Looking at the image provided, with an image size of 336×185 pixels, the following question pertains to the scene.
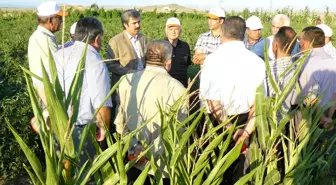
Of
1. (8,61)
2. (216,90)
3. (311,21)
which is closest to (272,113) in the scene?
(216,90)

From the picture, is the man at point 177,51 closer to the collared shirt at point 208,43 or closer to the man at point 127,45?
the collared shirt at point 208,43

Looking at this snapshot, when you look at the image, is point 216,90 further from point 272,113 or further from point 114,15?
point 114,15

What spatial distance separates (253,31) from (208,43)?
24.5 inches

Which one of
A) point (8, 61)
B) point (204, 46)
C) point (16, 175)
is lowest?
point (16, 175)

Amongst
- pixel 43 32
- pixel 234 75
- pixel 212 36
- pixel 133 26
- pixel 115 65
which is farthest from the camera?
pixel 212 36

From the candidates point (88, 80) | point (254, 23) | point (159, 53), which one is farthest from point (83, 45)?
point (254, 23)

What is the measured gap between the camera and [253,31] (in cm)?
532

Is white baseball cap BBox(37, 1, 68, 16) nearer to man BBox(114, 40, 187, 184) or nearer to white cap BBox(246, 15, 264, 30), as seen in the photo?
man BBox(114, 40, 187, 184)

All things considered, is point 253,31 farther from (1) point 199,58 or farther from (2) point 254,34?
(1) point 199,58

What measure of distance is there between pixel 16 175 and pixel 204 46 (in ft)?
8.19

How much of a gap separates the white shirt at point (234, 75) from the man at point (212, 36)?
6.04ft

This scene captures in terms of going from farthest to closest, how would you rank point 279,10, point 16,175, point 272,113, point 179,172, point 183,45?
point 279,10 < point 183,45 < point 16,175 < point 272,113 < point 179,172

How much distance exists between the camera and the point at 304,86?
3715mm

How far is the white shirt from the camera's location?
302 cm
